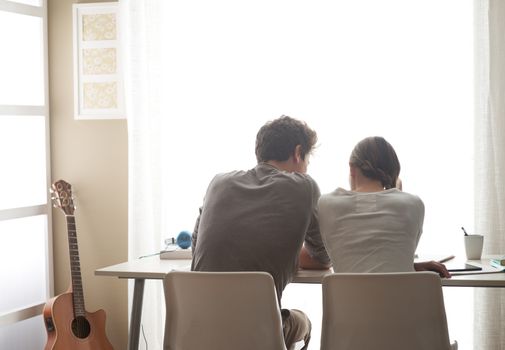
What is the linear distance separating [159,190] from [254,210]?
5.42ft

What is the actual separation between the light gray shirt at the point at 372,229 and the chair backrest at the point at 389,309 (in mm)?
246

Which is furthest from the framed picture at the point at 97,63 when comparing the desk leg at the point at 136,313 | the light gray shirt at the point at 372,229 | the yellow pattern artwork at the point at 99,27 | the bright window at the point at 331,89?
the light gray shirt at the point at 372,229

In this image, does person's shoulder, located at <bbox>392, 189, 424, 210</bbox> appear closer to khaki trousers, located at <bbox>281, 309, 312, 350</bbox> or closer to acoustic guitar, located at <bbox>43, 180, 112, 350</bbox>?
khaki trousers, located at <bbox>281, 309, 312, 350</bbox>

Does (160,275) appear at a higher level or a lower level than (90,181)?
lower

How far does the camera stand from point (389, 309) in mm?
2348

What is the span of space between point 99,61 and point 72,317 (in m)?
1.47

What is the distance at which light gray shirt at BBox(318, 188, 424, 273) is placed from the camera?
2594mm

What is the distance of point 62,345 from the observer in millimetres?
4020

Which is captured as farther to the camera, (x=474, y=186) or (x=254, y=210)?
(x=474, y=186)

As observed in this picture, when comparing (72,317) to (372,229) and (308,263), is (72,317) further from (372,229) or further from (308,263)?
(372,229)

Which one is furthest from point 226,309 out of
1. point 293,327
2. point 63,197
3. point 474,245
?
point 63,197

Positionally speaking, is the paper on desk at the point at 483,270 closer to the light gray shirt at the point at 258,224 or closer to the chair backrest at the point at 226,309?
the light gray shirt at the point at 258,224

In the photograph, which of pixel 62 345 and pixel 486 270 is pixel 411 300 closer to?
pixel 486 270

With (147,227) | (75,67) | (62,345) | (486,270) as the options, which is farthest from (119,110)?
(486,270)
